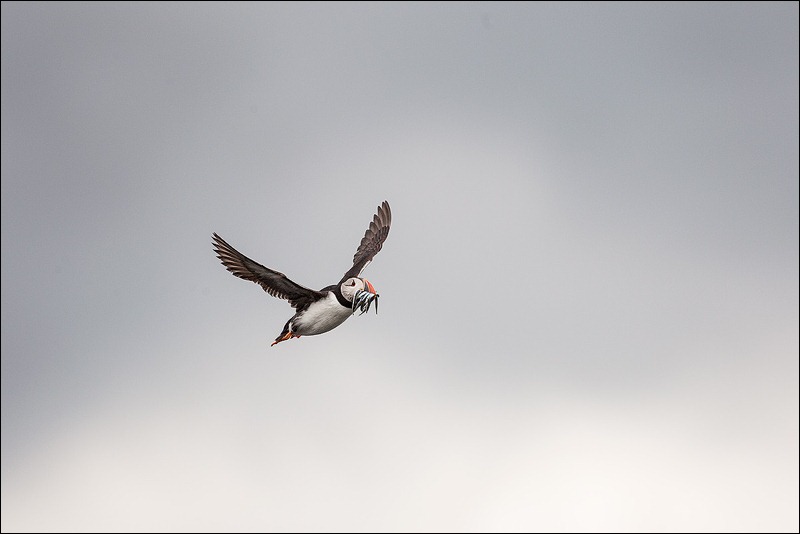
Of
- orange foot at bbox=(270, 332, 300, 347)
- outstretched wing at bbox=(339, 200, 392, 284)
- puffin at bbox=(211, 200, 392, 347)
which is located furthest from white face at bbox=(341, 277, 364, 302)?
outstretched wing at bbox=(339, 200, 392, 284)

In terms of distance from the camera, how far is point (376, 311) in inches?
1120

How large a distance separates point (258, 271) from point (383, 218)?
10886mm

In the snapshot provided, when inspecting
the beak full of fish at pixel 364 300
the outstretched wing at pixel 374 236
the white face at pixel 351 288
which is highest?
the outstretched wing at pixel 374 236

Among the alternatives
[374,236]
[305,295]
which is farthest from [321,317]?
[374,236]

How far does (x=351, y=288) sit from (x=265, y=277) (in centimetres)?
290

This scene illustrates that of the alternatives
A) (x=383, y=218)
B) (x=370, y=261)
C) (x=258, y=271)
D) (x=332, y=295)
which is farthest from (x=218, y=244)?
(x=383, y=218)

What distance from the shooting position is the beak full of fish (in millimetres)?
28766

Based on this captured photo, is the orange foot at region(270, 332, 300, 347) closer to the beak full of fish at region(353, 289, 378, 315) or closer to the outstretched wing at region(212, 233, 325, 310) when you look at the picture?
the outstretched wing at region(212, 233, 325, 310)

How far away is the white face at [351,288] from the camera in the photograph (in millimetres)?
29484

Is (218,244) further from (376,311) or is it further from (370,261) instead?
(370,261)

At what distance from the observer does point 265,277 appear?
30594 millimetres

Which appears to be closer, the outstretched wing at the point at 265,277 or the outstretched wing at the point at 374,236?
the outstretched wing at the point at 265,277

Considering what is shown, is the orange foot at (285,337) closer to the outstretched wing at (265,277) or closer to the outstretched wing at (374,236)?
the outstretched wing at (265,277)

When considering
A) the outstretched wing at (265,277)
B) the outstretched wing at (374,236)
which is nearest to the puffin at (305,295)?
the outstretched wing at (265,277)
